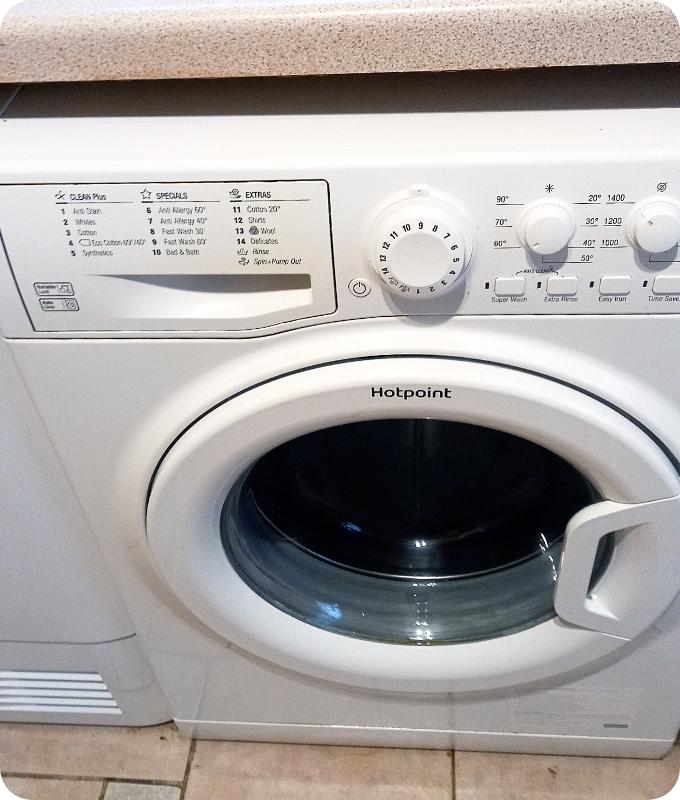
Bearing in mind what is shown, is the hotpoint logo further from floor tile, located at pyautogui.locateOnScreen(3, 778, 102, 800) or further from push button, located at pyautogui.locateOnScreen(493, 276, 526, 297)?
floor tile, located at pyautogui.locateOnScreen(3, 778, 102, 800)

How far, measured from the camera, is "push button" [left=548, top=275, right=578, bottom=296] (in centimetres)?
52

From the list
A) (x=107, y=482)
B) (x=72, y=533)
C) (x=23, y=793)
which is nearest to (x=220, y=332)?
(x=107, y=482)

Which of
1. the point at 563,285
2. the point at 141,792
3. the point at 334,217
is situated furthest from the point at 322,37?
the point at 141,792

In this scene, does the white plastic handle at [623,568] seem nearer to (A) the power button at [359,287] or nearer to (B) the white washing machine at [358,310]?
(B) the white washing machine at [358,310]

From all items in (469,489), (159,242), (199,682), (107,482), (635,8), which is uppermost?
(635,8)

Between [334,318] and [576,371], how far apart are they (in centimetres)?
18

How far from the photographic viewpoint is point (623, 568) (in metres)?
0.69

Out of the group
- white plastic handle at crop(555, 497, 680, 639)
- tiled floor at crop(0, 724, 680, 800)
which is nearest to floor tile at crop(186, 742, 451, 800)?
tiled floor at crop(0, 724, 680, 800)

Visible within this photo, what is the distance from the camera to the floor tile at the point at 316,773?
986 mm

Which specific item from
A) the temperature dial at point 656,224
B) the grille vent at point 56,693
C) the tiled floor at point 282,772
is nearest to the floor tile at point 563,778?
the tiled floor at point 282,772

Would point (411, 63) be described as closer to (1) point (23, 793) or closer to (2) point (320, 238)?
(2) point (320, 238)

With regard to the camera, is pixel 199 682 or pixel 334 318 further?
pixel 199 682

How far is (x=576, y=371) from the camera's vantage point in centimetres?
56

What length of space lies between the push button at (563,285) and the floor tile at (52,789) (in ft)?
2.92
